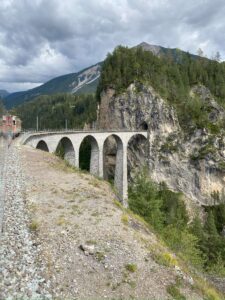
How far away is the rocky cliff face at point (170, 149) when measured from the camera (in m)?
82.1

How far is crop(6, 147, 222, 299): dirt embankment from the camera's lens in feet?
33.1

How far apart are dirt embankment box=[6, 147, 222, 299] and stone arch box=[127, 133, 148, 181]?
210ft

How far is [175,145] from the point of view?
8375cm

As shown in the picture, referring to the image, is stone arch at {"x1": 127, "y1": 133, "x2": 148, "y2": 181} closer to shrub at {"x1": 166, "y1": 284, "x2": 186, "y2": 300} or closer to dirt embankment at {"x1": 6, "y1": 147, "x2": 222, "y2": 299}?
dirt embankment at {"x1": 6, "y1": 147, "x2": 222, "y2": 299}

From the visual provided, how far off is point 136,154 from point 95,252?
71.0 m

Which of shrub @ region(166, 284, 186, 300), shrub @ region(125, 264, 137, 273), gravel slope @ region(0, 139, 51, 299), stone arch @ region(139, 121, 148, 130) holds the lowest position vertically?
shrub @ region(166, 284, 186, 300)

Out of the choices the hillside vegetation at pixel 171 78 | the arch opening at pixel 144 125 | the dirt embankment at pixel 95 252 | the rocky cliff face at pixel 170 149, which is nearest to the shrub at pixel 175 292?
the dirt embankment at pixel 95 252

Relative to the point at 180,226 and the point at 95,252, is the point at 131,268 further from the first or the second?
the point at 180,226

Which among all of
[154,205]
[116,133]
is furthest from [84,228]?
[116,133]

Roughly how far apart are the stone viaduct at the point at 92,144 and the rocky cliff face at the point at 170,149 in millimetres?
4646

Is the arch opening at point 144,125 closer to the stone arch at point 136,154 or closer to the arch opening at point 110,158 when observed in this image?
the stone arch at point 136,154

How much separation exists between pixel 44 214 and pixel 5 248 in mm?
3968

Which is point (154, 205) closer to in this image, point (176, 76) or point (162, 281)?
point (162, 281)

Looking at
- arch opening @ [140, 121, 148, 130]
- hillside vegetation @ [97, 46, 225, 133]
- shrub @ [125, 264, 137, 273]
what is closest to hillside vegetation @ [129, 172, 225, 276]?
shrub @ [125, 264, 137, 273]
